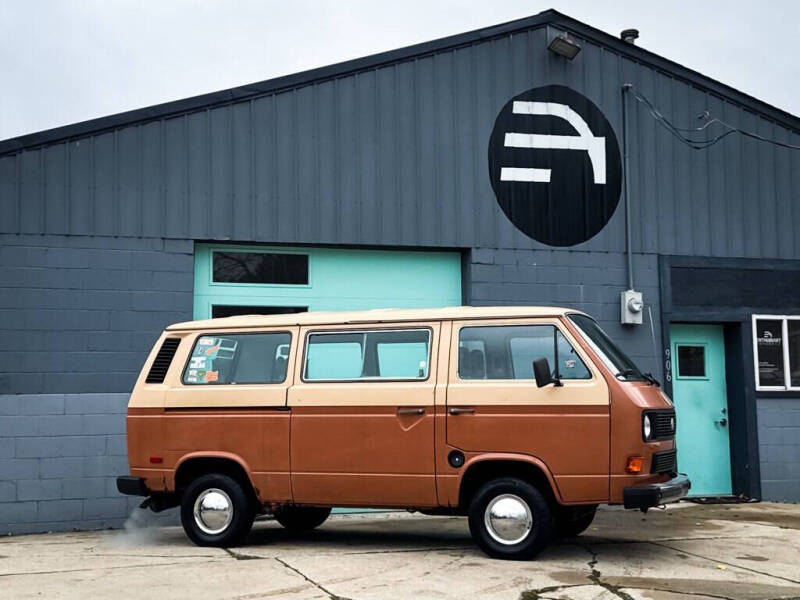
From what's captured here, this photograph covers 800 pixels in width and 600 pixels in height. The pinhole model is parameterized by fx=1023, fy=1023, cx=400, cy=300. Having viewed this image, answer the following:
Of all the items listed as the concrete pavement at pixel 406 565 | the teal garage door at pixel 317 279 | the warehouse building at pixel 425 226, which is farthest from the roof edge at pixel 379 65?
the concrete pavement at pixel 406 565

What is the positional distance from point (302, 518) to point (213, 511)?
137 cm

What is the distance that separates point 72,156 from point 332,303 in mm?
3464

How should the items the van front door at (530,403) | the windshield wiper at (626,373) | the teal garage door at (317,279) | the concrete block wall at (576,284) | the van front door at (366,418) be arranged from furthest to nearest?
the concrete block wall at (576,284) < the teal garage door at (317,279) < the van front door at (366,418) < the windshield wiper at (626,373) < the van front door at (530,403)

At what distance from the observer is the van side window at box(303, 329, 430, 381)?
8.94 m

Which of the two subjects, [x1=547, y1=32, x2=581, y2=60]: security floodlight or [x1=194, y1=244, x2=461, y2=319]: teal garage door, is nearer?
[x1=194, y1=244, x2=461, y2=319]: teal garage door

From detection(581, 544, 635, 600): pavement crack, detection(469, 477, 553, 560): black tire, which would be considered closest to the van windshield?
detection(469, 477, 553, 560): black tire

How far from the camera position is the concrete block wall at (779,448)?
13328 millimetres

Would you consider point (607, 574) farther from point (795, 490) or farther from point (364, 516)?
point (795, 490)

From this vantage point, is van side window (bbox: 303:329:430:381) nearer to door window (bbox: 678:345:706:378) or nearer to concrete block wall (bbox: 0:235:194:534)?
concrete block wall (bbox: 0:235:194:534)

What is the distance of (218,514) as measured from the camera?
30.4 ft

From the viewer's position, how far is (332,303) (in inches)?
493

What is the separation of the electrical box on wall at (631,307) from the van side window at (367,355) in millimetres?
4878

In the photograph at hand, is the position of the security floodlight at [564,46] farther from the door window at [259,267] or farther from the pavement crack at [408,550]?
the pavement crack at [408,550]

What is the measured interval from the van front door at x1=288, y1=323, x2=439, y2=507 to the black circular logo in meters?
4.51
